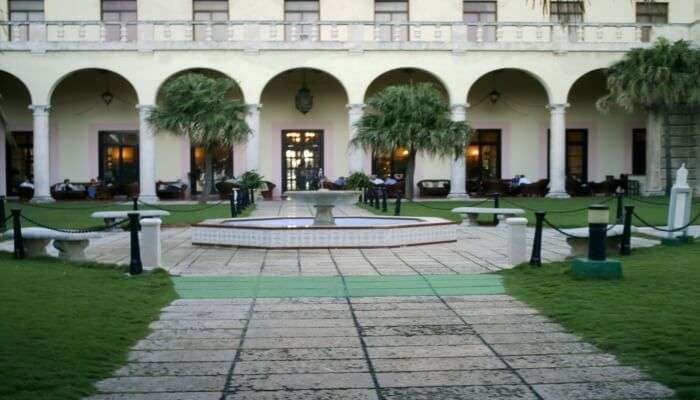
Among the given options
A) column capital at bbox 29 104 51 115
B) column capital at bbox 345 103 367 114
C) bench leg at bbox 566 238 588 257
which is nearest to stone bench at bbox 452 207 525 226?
bench leg at bbox 566 238 588 257

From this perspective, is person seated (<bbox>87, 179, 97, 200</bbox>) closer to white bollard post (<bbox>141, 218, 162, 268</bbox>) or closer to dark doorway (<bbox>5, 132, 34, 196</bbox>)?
dark doorway (<bbox>5, 132, 34, 196</bbox>)

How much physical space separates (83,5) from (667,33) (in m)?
21.3

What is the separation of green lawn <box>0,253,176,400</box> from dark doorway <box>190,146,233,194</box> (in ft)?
65.6

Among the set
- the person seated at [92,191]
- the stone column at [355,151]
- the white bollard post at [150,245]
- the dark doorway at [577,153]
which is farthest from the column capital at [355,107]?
the white bollard post at [150,245]

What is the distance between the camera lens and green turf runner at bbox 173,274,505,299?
24.7 ft

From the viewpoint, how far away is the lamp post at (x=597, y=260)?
804 centimetres

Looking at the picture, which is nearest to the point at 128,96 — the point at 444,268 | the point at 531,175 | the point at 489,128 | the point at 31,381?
the point at 489,128

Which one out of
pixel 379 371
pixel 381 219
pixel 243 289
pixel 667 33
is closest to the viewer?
pixel 379 371

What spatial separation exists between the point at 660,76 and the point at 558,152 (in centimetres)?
425

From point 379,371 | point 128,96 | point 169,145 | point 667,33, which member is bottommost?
point 379,371

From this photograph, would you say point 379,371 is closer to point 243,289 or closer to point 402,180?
point 243,289

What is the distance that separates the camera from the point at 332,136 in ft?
95.9

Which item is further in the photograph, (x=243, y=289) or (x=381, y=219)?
(x=381, y=219)

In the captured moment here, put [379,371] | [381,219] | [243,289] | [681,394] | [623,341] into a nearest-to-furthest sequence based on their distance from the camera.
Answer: [681,394]
[379,371]
[623,341]
[243,289]
[381,219]
